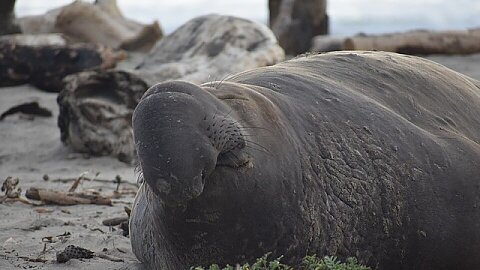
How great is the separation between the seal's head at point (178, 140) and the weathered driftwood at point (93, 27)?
32.8 feet

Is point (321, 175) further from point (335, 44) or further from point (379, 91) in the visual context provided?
point (335, 44)

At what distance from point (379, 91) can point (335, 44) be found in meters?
8.64

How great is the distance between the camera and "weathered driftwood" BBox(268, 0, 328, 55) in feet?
48.2

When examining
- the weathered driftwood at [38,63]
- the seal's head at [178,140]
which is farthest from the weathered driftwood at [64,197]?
the weathered driftwood at [38,63]

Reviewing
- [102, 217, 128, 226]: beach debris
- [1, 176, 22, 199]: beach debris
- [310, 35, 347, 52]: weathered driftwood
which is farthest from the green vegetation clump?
[310, 35, 347, 52]: weathered driftwood

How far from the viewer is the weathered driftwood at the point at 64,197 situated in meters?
5.91

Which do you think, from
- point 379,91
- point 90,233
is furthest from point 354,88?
point 90,233

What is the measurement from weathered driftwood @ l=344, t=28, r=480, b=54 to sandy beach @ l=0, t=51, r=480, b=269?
448 cm

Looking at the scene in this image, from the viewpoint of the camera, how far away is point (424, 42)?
43.0ft

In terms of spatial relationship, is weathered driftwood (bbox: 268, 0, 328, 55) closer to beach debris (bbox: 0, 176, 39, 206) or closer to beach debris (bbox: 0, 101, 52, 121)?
beach debris (bbox: 0, 101, 52, 121)

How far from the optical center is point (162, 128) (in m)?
3.06

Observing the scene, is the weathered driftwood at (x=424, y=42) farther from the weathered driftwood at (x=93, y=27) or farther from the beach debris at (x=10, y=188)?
the beach debris at (x=10, y=188)

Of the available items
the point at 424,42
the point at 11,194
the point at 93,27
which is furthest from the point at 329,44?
the point at 11,194

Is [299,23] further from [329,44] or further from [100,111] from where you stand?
[100,111]
